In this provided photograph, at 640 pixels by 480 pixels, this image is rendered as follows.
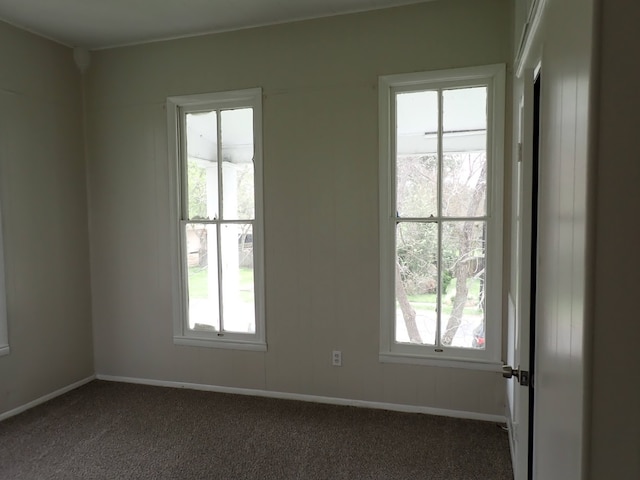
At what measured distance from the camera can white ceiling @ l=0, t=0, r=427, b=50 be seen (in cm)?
294

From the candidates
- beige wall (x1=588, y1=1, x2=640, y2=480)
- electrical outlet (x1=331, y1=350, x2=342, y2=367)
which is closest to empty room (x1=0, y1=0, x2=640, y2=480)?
electrical outlet (x1=331, y1=350, x2=342, y2=367)

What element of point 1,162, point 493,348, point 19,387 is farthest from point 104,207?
point 493,348

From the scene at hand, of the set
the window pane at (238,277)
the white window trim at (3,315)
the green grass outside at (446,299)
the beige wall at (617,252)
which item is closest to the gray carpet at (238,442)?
the white window trim at (3,315)

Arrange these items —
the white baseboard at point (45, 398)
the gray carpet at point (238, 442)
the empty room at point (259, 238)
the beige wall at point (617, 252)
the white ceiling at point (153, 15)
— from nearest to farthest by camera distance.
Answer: the beige wall at point (617, 252)
the gray carpet at point (238, 442)
the empty room at point (259, 238)
the white ceiling at point (153, 15)
the white baseboard at point (45, 398)

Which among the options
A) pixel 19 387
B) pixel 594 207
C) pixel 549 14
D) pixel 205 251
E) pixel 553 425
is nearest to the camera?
pixel 594 207

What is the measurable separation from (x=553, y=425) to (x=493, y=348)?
80.8 inches

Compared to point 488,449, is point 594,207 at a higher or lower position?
higher

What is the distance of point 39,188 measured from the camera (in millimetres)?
3381

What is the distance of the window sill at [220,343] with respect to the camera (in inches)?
136

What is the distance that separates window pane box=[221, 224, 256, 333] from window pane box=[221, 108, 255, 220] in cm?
14

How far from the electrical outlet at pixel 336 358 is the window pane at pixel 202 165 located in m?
1.45

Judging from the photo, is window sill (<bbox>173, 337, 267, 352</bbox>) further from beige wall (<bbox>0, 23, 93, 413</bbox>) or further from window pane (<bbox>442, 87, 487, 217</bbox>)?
window pane (<bbox>442, 87, 487, 217</bbox>)

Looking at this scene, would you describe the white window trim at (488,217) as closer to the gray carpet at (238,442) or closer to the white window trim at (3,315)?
the gray carpet at (238,442)

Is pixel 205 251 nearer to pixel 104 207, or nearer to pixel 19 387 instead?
pixel 104 207
